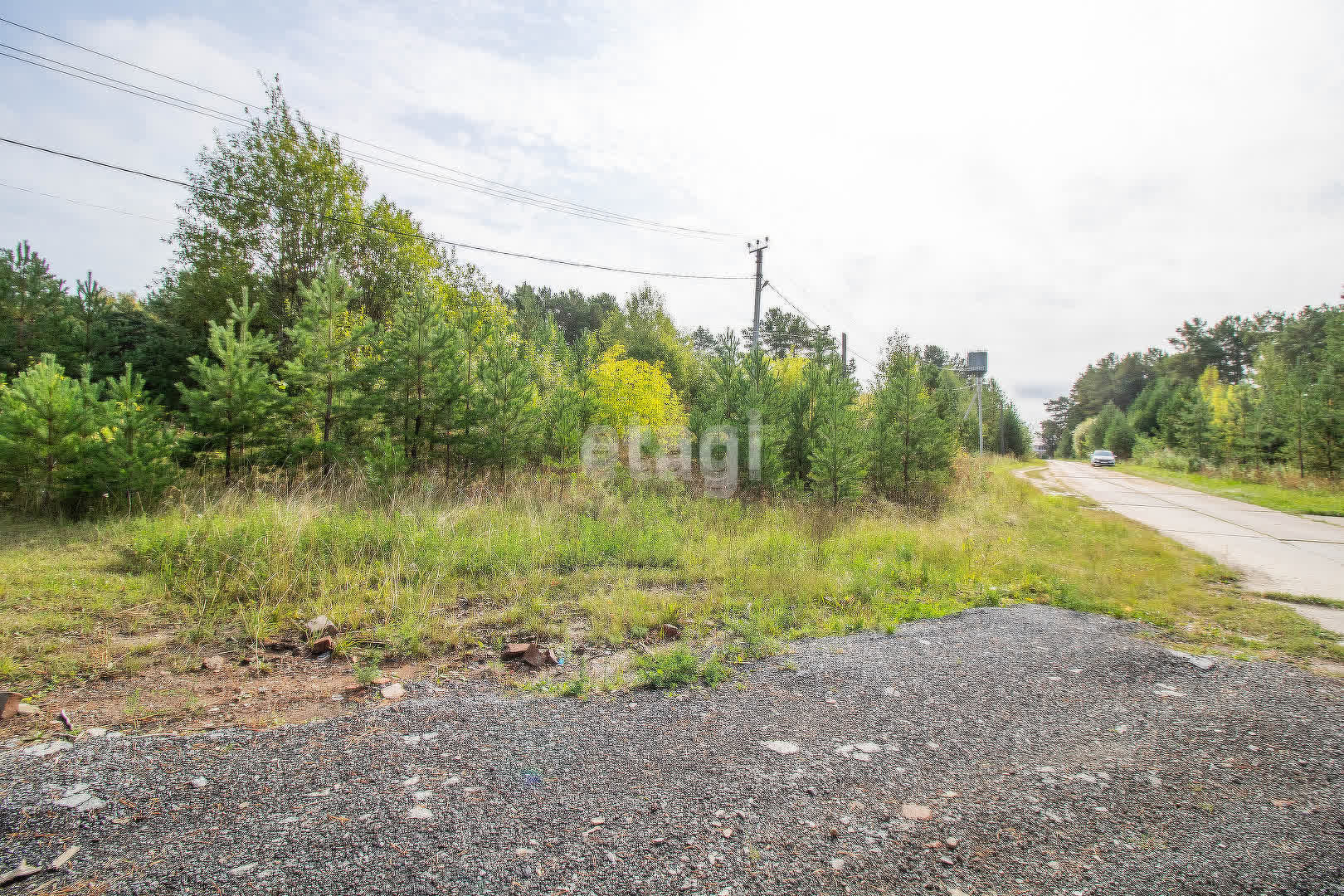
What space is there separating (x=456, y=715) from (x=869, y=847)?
253cm

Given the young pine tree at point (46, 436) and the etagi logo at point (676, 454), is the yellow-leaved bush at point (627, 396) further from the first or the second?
the young pine tree at point (46, 436)

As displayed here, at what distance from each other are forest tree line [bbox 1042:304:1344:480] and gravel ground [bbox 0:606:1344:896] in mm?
25733

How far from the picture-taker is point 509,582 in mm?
6352

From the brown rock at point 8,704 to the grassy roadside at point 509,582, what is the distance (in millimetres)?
520

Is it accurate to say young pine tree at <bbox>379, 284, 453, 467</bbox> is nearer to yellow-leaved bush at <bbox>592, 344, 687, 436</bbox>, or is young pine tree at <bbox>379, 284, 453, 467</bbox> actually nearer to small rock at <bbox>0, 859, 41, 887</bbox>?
yellow-leaved bush at <bbox>592, 344, 687, 436</bbox>

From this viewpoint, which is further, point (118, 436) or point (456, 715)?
point (118, 436)

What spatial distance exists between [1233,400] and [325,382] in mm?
45841

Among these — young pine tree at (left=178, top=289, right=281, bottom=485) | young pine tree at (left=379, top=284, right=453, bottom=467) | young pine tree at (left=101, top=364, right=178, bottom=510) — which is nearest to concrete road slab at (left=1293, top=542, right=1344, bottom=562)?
young pine tree at (left=379, top=284, right=453, bottom=467)

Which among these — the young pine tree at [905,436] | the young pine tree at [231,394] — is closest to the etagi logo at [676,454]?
the young pine tree at [905,436]

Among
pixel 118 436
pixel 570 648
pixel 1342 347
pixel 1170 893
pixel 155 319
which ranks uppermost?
pixel 1342 347

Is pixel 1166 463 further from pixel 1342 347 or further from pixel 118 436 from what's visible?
pixel 118 436

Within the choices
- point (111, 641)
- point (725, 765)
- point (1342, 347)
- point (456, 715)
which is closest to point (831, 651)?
point (725, 765)

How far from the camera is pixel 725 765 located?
2.87m

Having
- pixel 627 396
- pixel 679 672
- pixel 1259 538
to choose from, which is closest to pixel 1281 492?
pixel 1259 538
